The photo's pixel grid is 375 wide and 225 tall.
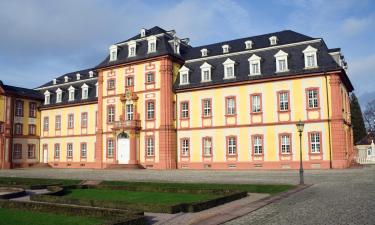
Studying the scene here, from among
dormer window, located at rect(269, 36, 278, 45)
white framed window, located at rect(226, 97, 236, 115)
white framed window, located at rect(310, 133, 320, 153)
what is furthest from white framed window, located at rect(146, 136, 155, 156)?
white framed window, located at rect(310, 133, 320, 153)

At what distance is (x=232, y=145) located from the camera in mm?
39500

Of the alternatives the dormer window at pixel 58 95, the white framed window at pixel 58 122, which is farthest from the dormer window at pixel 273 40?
the white framed window at pixel 58 122

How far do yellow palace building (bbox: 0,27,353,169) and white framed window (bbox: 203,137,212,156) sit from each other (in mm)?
105

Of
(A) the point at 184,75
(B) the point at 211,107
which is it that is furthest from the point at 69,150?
(B) the point at 211,107

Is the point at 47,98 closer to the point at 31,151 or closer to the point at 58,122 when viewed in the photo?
the point at 58,122

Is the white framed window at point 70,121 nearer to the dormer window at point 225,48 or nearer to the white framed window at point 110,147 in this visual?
the white framed window at point 110,147

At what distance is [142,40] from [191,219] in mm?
36695

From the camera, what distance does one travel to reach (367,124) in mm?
90938

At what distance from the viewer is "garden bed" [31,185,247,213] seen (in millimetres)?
12836

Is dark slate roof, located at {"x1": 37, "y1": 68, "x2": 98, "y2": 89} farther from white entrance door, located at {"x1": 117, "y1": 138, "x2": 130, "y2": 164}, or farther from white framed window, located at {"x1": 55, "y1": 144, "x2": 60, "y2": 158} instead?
white entrance door, located at {"x1": 117, "y1": 138, "x2": 130, "y2": 164}

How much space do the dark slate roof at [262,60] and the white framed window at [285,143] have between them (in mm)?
5832

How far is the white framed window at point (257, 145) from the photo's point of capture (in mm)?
38000

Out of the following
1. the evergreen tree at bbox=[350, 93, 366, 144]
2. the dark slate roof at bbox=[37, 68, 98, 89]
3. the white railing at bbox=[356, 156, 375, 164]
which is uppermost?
the dark slate roof at bbox=[37, 68, 98, 89]

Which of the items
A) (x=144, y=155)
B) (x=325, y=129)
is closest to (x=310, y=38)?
(x=325, y=129)
